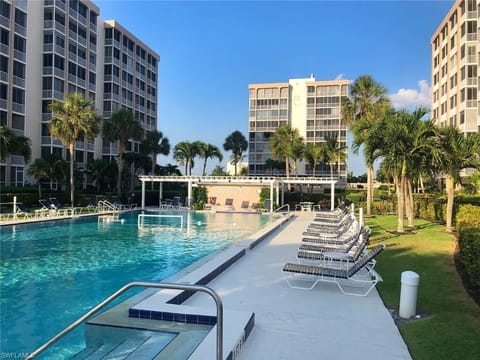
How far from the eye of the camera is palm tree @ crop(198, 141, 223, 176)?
52513 millimetres

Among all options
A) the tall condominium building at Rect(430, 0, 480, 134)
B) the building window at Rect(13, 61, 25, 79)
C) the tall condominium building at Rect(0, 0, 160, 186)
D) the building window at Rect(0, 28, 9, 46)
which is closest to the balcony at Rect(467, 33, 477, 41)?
the tall condominium building at Rect(430, 0, 480, 134)

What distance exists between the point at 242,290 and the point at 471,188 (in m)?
25.3

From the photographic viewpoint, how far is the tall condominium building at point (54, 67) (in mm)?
35178

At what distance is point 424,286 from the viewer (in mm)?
7320

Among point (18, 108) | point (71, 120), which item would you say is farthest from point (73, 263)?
point (18, 108)

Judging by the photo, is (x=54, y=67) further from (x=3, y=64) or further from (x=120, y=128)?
(x=120, y=128)

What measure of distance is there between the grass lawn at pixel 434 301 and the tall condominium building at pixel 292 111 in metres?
61.7

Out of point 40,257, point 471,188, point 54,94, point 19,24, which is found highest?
point 19,24

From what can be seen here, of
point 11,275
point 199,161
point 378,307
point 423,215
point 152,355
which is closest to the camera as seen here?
point 152,355

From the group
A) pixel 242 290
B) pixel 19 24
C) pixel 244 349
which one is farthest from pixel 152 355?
pixel 19 24

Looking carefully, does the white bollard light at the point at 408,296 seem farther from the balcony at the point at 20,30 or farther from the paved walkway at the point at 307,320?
the balcony at the point at 20,30

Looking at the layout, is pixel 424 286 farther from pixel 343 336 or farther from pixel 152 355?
pixel 152 355

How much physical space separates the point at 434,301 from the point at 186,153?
47.2 metres

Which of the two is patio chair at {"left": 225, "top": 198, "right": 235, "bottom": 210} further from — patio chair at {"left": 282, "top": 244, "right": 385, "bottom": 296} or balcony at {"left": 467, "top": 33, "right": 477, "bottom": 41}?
balcony at {"left": 467, "top": 33, "right": 477, "bottom": 41}
